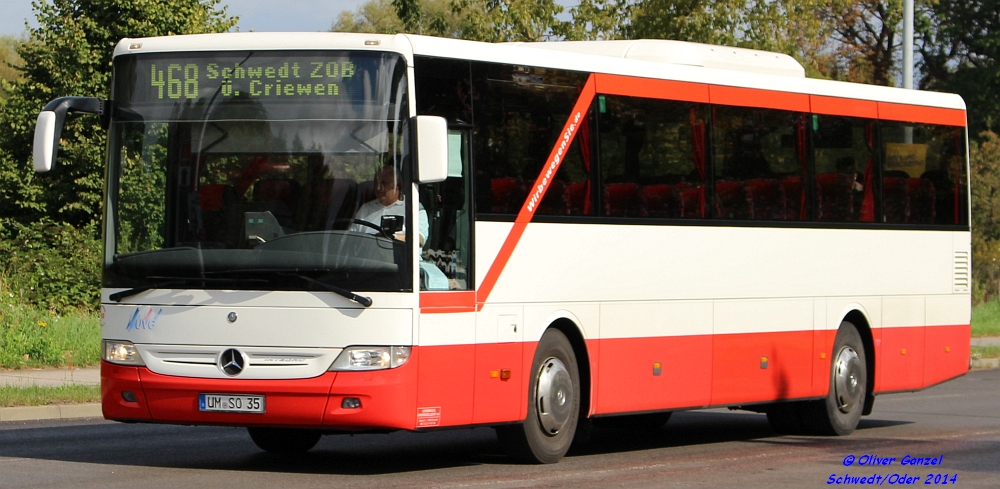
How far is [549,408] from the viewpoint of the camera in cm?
1198

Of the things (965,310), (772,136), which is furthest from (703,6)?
(772,136)

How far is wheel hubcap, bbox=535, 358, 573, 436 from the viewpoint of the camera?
39.1 feet

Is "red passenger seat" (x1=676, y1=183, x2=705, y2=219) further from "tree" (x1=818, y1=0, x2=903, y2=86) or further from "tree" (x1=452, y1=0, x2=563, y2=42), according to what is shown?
"tree" (x1=818, y1=0, x2=903, y2=86)

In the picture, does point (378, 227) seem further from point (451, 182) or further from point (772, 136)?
point (772, 136)

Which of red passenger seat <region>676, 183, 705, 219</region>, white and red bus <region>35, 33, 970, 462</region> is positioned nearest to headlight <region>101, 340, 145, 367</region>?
white and red bus <region>35, 33, 970, 462</region>

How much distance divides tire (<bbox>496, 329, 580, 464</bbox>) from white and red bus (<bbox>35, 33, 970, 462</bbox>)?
0.02 metres

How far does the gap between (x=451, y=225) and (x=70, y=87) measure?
2373 centimetres

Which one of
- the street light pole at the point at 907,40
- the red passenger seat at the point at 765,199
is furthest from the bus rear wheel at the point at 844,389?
the street light pole at the point at 907,40

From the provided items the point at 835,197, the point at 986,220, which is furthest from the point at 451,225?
the point at 986,220

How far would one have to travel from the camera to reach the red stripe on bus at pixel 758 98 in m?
14.2

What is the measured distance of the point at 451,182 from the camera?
1115 cm

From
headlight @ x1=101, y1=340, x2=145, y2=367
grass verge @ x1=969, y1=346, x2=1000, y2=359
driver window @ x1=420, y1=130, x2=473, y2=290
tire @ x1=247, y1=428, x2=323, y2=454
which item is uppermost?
driver window @ x1=420, y1=130, x2=473, y2=290

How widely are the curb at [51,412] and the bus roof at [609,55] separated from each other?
618 cm

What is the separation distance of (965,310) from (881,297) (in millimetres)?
1862
